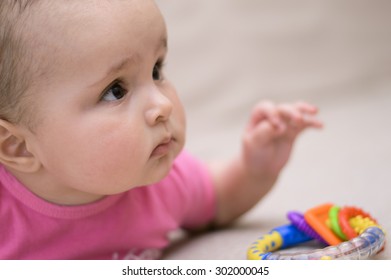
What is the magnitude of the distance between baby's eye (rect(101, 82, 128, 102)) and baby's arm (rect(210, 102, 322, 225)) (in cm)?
38

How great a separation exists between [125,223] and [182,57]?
883mm

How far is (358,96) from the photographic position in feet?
6.05

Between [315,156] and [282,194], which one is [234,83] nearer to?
[315,156]

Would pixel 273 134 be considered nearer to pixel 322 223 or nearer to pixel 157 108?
pixel 322 223

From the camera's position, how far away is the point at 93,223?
102 cm

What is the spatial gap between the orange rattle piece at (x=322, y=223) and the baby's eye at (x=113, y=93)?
363mm

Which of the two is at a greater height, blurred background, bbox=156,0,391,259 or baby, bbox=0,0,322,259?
blurred background, bbox=156,0,391,259

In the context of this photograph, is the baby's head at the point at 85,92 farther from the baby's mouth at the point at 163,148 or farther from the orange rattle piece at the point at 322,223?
the orange rattle piece at the point at 322,223

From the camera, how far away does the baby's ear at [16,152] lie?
90 cm

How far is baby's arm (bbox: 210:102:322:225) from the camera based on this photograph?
1158 mm

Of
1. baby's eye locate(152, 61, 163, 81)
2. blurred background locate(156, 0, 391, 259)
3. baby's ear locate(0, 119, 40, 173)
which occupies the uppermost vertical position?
blurred background locate(156, 0, 391, 259)

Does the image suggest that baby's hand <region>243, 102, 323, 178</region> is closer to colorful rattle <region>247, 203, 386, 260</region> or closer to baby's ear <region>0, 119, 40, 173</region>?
colorful rattle <region>247, 203, 386, 260</region>

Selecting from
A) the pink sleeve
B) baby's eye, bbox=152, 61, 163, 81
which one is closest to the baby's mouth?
baby's eye, bbox=152, 61, 163, 81

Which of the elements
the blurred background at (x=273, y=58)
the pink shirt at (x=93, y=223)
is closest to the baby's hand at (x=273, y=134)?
the pink shirt at (x=93, y=223)
